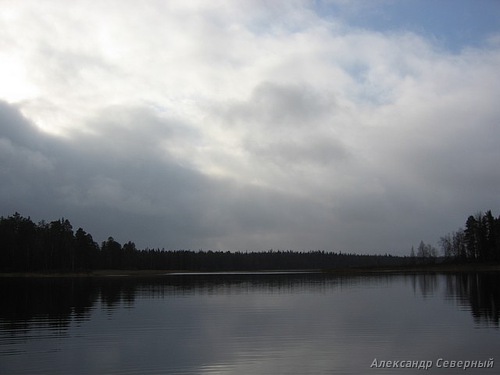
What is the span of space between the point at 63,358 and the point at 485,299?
40307 millimetres

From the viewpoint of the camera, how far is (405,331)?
29.2 m

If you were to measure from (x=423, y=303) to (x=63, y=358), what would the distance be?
114 ft

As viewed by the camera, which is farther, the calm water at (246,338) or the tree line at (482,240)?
the tree line at (482,240)

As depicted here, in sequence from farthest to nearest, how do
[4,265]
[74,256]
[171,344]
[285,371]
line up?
1. [74,256]
2. [4,265]
3. [171,344]
4. [285,371]

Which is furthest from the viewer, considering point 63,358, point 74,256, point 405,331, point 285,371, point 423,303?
point 74,256

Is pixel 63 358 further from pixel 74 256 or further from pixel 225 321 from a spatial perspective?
pixel 74 256

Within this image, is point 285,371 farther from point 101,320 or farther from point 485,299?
point 485,299

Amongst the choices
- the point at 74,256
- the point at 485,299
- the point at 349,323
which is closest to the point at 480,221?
the point at 485,299

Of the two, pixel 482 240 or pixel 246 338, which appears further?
pixel 482 240

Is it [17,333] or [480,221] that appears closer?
[17,333]

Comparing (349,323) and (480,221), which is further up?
(480,221)

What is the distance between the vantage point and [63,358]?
23109mm

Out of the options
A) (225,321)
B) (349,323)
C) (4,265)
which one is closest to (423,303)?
(349,323)

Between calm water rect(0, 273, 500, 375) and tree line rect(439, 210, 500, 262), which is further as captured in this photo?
tree line rect(439, 210, 500, 262)
